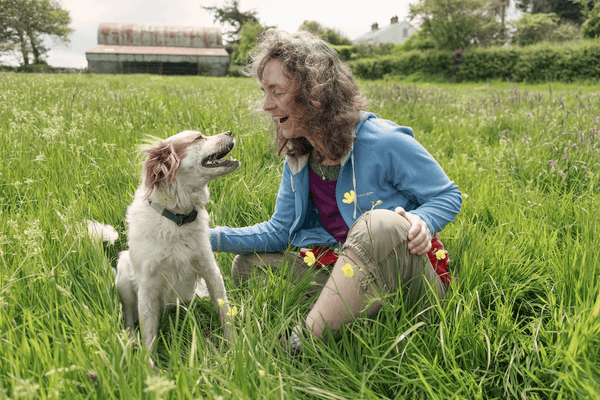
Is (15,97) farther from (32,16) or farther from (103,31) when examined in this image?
(32,16)

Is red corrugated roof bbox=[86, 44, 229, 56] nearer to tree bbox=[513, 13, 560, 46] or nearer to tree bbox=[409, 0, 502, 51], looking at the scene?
tree bbox=[409, 0, 502, 51]

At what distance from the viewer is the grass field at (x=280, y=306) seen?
1378mm

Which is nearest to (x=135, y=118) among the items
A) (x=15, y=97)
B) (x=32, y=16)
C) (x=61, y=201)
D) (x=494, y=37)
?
(x=61, y=201)

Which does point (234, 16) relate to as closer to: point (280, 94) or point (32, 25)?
point (32, 25)

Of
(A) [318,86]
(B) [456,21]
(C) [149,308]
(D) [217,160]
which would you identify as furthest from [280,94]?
(B) [456,21]

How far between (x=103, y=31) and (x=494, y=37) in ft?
145

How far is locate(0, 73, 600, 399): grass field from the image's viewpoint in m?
1.38

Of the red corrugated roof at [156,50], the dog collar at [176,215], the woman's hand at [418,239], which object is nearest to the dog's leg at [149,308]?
the dog collar at [176,215]

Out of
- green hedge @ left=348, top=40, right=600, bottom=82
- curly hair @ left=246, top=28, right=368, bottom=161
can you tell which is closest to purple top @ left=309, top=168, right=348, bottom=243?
curly hair @ left=246, top=28, right=368, bottom=161

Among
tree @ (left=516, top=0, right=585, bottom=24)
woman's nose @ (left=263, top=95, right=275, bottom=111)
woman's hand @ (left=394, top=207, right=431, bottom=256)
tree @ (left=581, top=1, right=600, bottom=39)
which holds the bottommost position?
woman's hand @ (left=394, top=207, right=431, bottom=256)

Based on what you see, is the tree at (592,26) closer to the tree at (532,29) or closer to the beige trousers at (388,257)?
the tree at (532,29)

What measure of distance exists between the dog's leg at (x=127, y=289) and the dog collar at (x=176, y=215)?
398 mm

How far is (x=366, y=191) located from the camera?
93.0 inches

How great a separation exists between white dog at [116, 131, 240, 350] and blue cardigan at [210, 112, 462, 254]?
357 millimetres
